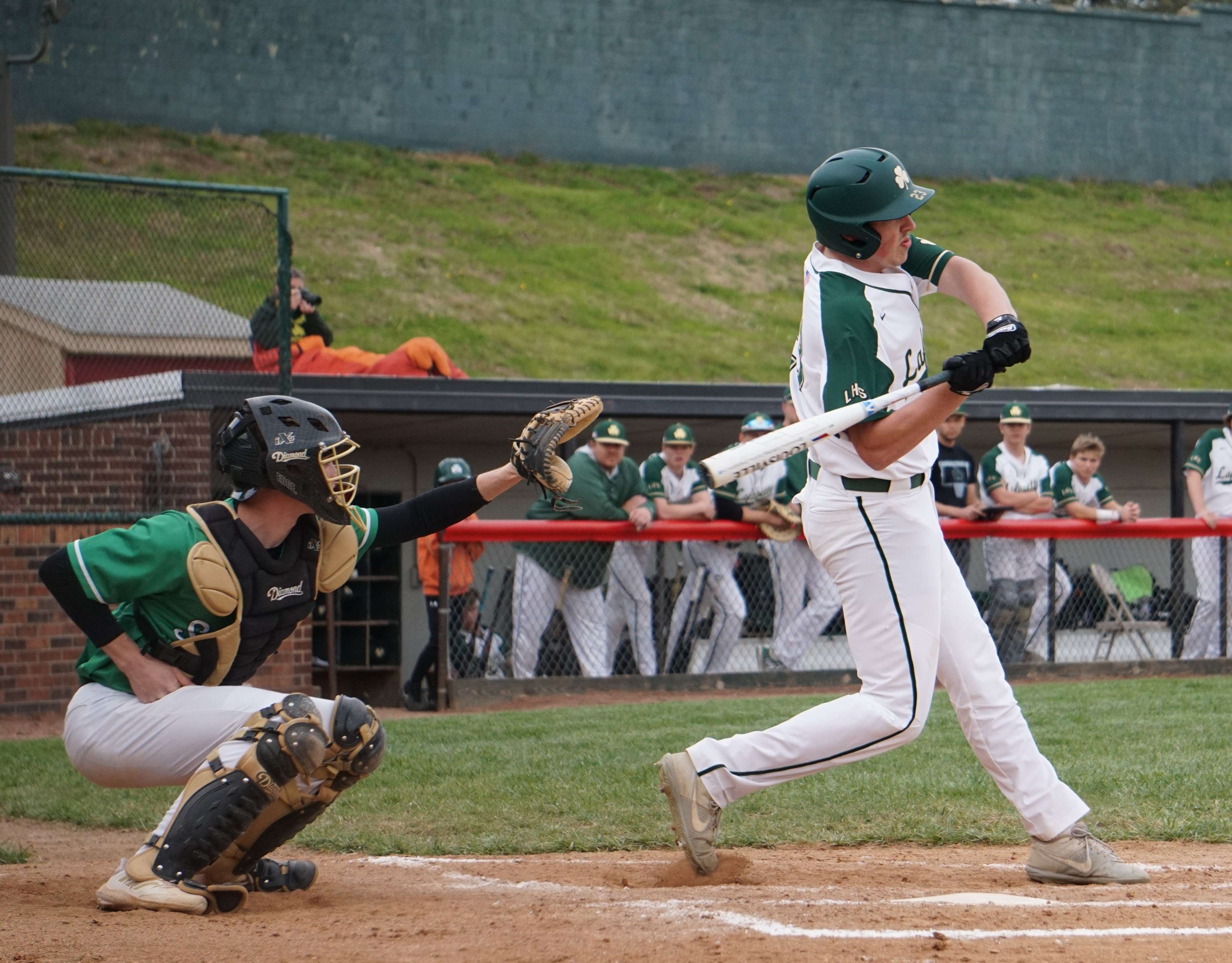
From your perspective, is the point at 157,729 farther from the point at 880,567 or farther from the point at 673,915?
the point at 880,567

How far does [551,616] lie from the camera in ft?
30.6

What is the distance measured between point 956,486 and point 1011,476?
0.40 metres

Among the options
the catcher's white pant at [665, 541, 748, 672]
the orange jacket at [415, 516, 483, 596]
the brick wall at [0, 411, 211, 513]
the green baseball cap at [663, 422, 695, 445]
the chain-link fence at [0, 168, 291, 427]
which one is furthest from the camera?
the green baseball cap at [663, 422, 695, 445]

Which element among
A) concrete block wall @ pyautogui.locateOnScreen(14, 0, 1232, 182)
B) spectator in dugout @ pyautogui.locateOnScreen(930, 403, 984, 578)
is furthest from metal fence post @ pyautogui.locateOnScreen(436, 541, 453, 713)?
concrete block wall @ pyautogui.locateOnScreen(14, 0, 1232, 182)

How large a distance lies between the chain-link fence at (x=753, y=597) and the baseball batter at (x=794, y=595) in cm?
1

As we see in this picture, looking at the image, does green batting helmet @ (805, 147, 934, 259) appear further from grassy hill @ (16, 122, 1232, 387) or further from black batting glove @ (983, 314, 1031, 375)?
grassy hill @ (16, 122, 1232, 387)

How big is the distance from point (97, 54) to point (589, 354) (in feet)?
36.9

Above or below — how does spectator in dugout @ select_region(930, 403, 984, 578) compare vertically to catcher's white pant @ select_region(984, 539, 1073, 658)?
above

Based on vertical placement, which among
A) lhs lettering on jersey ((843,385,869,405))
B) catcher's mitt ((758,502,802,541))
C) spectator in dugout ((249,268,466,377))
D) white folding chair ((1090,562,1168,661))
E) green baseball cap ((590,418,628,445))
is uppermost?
lhs lettering on jersey ((843,385,869,405))

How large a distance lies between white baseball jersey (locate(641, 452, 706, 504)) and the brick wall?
3027 millimetres

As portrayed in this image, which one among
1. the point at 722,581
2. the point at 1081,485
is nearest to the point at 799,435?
the point at 722,581

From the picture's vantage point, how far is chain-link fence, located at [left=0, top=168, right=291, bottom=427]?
7.86 meters

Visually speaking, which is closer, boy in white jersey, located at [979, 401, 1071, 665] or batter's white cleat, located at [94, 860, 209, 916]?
batter's white cleat, located at [94, 860, 209, 916]

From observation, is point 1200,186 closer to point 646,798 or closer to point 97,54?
point 97,54
